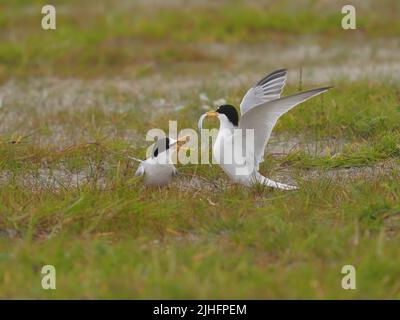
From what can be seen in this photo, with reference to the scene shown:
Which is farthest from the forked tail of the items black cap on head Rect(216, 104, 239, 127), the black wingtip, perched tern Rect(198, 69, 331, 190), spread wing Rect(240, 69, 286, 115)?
the black wingtip

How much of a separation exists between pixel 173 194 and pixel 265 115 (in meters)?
0.72

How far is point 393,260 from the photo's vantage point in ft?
12.6

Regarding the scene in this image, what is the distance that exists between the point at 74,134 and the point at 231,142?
2092mm

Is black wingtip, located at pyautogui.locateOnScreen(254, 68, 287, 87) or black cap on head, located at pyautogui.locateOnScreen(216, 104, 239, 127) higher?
black wingtip, located at pyautogui.locateOnScreen(254, 68, 287, 87)

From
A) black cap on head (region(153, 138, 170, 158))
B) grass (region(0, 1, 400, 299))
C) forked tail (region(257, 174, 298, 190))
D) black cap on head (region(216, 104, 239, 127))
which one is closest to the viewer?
grass (region(0, 1, 400, 299))

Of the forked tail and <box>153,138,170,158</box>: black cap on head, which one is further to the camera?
<box>153,138,170,158</box>: black cap on head

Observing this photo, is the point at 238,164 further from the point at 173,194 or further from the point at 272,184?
the point at 173,194

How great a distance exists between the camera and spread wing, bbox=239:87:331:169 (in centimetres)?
457

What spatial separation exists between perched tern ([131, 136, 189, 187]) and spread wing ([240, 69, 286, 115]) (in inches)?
21.5

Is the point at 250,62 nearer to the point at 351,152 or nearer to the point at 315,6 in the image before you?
the point at 315,6

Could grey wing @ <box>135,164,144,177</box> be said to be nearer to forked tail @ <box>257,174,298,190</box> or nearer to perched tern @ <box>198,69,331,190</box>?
perched tern @ <box>198,69,331,190</box>

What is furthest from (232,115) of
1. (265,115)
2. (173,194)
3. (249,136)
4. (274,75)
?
(173,194)

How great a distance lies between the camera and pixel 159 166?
16.6 ft

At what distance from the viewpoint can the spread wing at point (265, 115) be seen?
15.0ft
